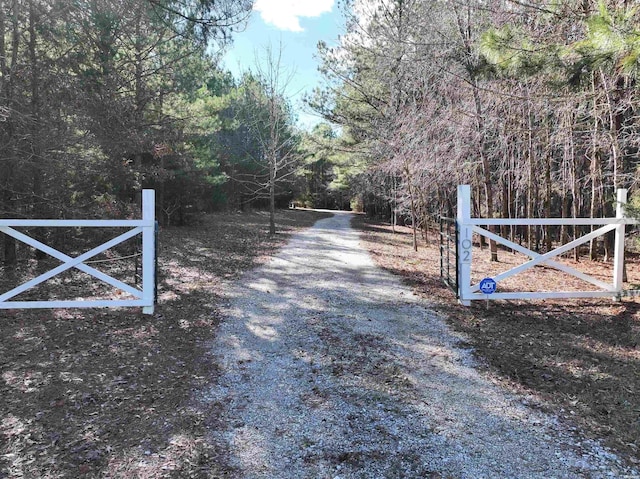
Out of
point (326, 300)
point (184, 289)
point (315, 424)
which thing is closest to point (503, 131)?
point (326, 300)

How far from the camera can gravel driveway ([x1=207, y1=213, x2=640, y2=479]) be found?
2629mm

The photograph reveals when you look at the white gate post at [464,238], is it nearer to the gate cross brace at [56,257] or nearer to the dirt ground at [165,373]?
the dirt ground at [165,373]

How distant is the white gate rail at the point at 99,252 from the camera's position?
5117mm

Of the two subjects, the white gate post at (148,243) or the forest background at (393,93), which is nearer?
the white gate post at (148,243)

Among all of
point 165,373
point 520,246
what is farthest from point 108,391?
point 520,246

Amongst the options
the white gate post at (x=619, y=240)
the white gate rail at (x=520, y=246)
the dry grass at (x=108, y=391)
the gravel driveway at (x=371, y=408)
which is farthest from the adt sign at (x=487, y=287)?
the dry grass at (x=108, y=391)

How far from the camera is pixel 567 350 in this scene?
4.57 m

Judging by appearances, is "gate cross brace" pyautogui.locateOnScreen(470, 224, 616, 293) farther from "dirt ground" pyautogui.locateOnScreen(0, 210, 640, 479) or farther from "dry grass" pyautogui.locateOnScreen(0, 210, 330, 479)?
"dry grass" pyautogui.locateOnScreen(0, 210, 330, 479)

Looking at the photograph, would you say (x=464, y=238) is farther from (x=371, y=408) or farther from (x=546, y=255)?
(x=371, y=408)

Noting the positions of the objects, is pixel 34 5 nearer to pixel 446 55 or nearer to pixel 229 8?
pixel 229 8

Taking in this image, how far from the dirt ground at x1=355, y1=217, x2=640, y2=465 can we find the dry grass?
9.10ft

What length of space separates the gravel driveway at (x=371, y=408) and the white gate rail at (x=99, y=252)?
3.99ft

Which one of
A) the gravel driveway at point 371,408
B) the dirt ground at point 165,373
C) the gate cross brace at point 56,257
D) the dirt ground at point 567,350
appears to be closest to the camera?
the gravel driveway at point 371,408

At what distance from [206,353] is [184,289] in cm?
317
